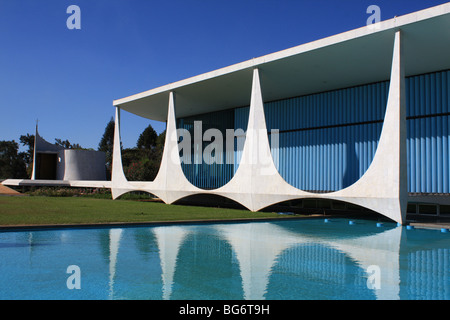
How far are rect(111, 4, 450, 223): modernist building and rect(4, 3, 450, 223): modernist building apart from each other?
1.7 inches

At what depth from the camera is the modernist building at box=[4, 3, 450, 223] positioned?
527 inches

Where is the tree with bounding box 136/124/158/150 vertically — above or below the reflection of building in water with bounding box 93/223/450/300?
above

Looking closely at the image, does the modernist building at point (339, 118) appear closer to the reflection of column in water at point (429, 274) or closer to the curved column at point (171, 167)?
the curved column at point (171, 167)

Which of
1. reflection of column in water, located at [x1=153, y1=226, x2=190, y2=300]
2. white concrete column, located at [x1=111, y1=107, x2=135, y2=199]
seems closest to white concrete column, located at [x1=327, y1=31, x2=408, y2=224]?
reflection of column in water, located at [x1=153, y1=226, x2=190, y2=300]

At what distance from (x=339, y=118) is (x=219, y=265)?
14892mm

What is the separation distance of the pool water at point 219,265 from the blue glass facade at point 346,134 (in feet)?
20.5

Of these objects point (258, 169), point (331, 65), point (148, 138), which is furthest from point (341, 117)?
point (148, 138)

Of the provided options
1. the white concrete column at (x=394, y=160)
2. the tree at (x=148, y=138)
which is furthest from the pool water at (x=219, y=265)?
the tree at (x=148, y=138)

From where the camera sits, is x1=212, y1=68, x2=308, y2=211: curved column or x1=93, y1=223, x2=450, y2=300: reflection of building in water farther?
x1=212, y1=68, x2=308, y2=211: curved column

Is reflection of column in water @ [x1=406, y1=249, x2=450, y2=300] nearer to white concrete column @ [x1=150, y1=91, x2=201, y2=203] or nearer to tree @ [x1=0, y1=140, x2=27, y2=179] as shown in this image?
white concrete column @ [x1=150, y1=91, x2=201, y2=203]

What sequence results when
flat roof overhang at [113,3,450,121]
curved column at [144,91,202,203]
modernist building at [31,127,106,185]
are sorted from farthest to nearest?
modernist building at [31,127,106,185] < curved column at [144,91,202,203] < flat roof overhang at [113,3,450,121]

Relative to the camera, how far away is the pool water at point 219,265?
5129mm

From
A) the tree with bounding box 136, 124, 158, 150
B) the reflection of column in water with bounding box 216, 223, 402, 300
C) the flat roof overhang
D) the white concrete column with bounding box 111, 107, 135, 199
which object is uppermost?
the tree with bounding box 136, 124, 158, 150
